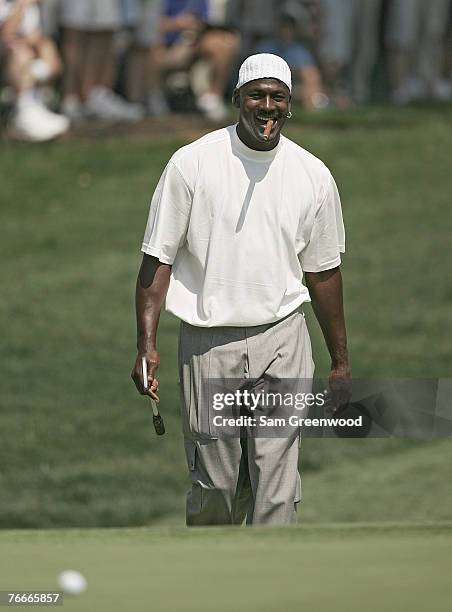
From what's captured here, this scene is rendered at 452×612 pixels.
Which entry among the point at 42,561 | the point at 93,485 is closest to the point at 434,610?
the point at 42,561

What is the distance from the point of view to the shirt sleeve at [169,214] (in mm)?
5438

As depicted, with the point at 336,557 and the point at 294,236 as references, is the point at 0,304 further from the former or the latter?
the point at 336,557

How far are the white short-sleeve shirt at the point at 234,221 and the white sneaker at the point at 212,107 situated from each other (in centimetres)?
1070

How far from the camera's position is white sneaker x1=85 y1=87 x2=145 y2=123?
15.3 metres

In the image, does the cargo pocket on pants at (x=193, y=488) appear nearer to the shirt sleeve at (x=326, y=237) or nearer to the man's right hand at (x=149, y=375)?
the man's right hand at (x=149, y=375)

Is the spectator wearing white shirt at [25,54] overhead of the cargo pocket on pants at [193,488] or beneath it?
overhead

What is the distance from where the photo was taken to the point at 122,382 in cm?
1200

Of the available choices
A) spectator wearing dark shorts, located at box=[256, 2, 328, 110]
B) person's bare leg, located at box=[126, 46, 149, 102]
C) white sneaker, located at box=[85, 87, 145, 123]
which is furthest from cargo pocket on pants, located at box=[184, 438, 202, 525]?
spectator wearing dark shorts, located at box=[256, 2, 328, 110]

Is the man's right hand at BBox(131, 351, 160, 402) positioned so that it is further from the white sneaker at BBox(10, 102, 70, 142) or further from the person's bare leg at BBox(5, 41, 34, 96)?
the white sneaker at BBox(10, 102, 70, 142)

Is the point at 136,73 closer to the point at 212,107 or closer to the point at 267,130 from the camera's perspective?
the point at 212,107

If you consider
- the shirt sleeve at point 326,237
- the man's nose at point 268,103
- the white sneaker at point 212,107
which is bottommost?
the shirt sleeve at point 326,237

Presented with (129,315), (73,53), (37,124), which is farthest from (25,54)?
(129,315)

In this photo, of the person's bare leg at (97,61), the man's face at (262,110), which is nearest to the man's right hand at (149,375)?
the man's face at (262,110)

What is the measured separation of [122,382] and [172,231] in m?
6.63
